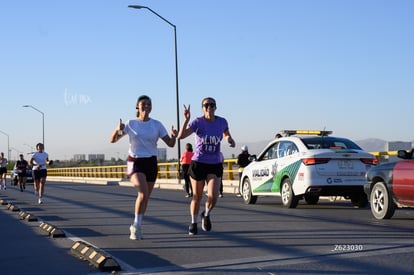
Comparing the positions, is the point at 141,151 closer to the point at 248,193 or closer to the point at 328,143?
the point at 328,143

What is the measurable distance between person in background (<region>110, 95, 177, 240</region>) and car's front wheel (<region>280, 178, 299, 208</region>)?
5.72m

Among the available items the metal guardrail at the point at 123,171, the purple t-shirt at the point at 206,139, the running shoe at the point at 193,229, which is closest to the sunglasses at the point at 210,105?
the purple t-shirt at the point at 206,139

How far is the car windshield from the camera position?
14117 mm

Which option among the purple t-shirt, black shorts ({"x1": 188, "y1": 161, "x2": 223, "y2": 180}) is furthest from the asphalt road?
the purple t-shirt

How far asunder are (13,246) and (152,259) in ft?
7.83

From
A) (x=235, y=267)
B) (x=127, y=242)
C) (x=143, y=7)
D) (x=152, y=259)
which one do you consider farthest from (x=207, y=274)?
(x=143, y=7)

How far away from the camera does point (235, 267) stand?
6574 mm

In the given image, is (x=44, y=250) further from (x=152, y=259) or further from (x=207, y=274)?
(x=207, y=274)

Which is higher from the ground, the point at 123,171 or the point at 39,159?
the point at 39,159

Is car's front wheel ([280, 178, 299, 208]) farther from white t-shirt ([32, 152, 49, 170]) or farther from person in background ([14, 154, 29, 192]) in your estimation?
person in background ([14, 154, 29, 192])

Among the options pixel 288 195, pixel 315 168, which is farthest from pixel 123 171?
pixel 315 168

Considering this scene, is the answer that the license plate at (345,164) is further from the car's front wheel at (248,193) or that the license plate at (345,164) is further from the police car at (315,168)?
the car's front wheel at (248,193)

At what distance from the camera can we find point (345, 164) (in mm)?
13734

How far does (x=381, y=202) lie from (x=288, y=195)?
314 centimetres
